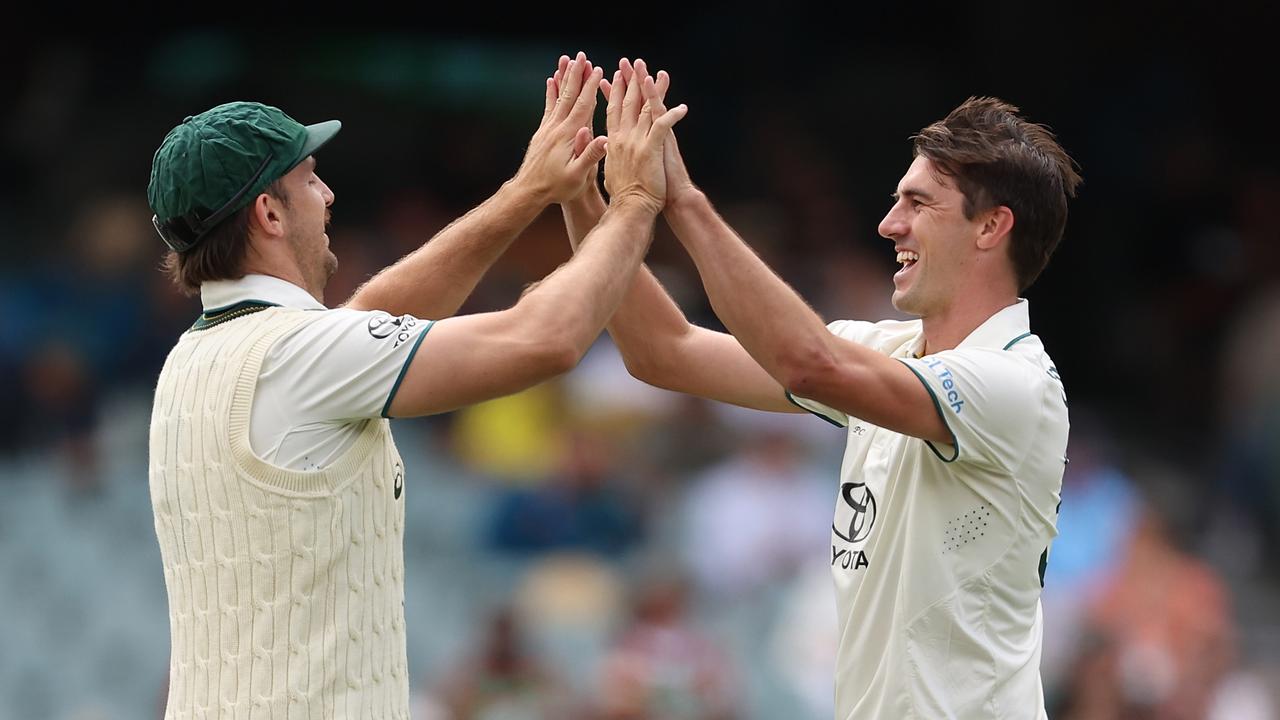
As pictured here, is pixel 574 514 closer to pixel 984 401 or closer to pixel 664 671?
pixel 664 671

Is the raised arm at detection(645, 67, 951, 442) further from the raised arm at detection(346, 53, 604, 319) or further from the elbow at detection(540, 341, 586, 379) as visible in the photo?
the raised arm at detection(346, 53, 604, 319)

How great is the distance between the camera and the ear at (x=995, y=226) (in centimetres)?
391

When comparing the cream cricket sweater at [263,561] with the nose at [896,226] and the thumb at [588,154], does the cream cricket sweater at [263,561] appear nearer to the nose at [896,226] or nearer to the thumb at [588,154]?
the thumb at [588,154]

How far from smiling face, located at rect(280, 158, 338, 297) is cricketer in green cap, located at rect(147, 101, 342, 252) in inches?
2.4

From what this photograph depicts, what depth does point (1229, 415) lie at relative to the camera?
428 inches

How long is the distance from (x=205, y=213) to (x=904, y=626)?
6.01 feet

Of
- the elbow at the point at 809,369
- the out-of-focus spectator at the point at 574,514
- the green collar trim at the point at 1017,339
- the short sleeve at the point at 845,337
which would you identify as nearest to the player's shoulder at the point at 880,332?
the short sleeve at the point at 845,337

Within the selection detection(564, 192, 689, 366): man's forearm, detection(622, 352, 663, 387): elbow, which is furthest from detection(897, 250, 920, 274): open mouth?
detection(622, 352, 663, 387): elbow

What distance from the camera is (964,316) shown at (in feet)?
13.0

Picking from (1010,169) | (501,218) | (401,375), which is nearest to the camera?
(401,375)

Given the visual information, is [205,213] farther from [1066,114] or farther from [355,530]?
[1066,114]

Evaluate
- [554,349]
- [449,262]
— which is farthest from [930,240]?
[449,262]

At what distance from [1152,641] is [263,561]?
6.08 meters

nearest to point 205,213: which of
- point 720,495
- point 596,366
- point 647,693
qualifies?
point 647,693
